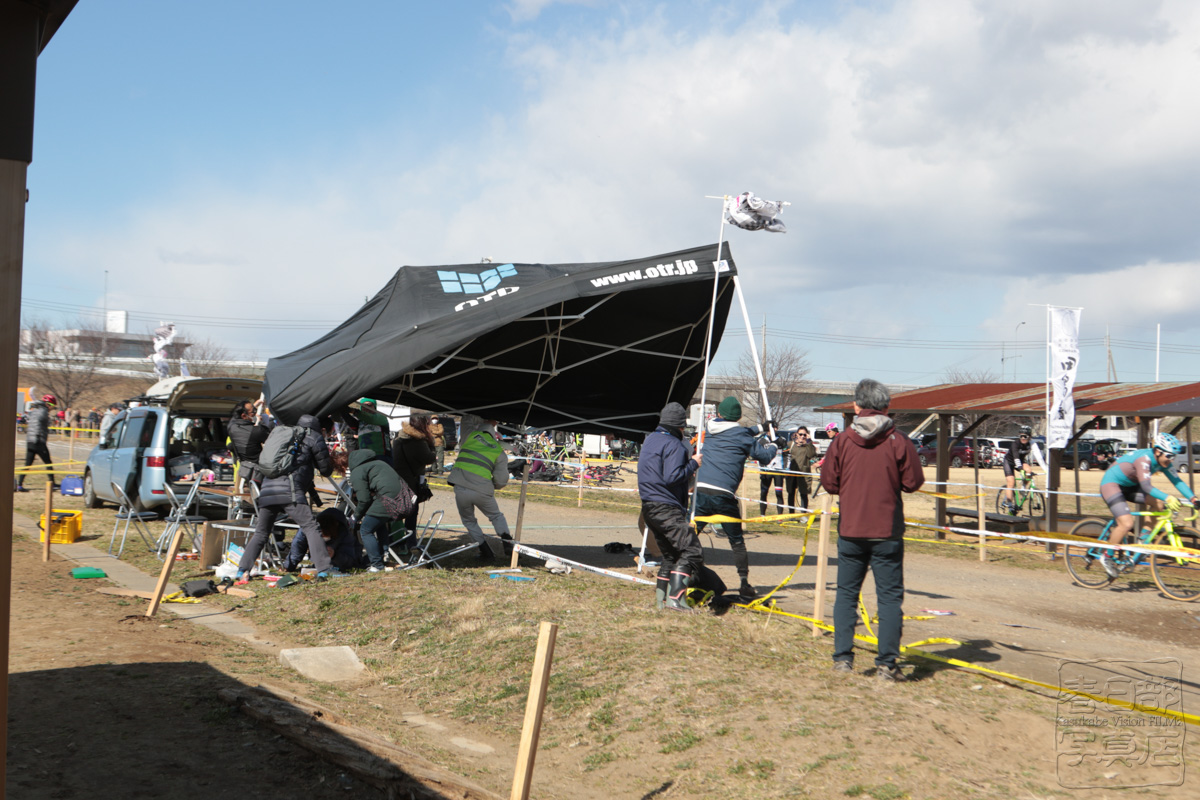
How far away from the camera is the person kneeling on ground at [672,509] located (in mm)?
7715

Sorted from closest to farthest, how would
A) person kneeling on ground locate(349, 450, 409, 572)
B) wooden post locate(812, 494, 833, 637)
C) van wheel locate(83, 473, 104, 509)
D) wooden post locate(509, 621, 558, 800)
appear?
wooden post locate(509, 621, 558, 800)
wooden post locate(812, 494, 833, 637)
person kneeling on ground locate(349, 450, 409, 572)
van wheel locate(83, 473, 104, 509)

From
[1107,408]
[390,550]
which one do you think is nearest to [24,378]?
[390,550]

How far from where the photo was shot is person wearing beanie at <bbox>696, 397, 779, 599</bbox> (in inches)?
336

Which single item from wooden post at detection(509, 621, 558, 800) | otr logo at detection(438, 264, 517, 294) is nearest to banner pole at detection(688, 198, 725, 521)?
otr logo at detection(438, 264, 517, 294)

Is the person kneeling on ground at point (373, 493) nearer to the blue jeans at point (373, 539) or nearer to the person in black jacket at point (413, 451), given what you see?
the blue jeans at point (373, 539)

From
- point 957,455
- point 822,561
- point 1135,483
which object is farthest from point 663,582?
point 957,455

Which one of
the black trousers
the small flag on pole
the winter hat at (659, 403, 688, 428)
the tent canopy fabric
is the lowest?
the black trousers

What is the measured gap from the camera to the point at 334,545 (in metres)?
9.84

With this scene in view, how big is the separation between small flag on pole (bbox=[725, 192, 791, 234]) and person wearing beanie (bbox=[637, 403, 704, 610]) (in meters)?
2.51

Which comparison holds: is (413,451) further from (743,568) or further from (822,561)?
(822,561)

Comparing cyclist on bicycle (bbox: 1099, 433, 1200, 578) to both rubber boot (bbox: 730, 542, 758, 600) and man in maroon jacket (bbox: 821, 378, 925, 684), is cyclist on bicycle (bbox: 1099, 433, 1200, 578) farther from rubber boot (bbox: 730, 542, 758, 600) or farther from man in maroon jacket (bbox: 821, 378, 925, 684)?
man in maroon jacket (bbox: 821, 378, 925, 684)

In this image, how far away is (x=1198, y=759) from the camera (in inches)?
183

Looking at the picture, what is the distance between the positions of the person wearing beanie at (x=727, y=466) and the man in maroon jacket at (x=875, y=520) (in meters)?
2.30

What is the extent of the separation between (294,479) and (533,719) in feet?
19.5
